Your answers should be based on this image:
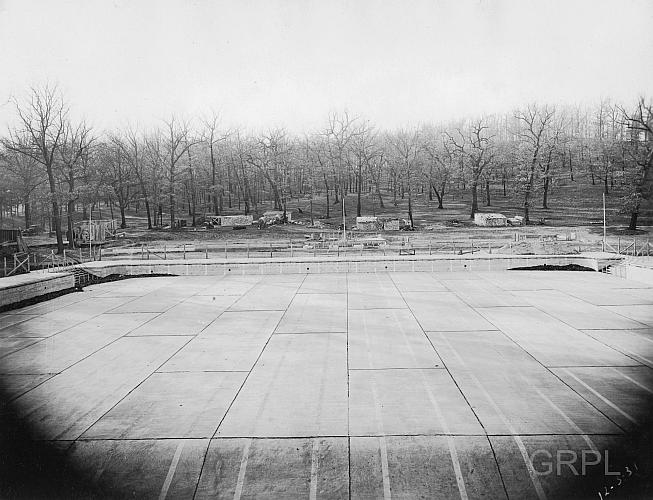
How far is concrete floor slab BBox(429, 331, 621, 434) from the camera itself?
216 inches

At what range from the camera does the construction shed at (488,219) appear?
26016mm

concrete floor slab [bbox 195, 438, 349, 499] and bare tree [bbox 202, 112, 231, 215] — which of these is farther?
bare tree [bbox 202, 112, 231, 215]

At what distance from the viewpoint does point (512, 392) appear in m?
6.59

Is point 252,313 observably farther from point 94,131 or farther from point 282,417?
Answer: point 94,131

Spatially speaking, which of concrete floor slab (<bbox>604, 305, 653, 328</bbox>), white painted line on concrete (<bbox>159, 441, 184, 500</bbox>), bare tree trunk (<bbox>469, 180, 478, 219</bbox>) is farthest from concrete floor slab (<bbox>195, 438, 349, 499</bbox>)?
bare tree trunk (<bbox>469, 180, 478, 219</bbox>)

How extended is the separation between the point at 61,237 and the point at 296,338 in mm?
20795

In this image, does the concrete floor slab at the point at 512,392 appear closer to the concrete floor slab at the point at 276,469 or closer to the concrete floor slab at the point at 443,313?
the concrete floor slab at the point at 443,313

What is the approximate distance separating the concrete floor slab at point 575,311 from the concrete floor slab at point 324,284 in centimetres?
568

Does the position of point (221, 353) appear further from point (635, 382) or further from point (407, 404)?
point (635, 382)

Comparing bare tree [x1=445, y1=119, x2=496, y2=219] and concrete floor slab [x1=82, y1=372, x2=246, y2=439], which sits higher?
bare tree [x1=445, y1=119, x2=496, y2=219]

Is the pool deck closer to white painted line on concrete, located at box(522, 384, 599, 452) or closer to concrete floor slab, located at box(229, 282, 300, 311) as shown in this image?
white painted line on concrete, located at box(522, 384, 599, 452)

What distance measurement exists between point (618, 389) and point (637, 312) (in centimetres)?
631

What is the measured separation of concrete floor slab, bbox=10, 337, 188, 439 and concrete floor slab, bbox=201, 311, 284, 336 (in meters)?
1.19

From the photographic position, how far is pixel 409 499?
4211 mm
